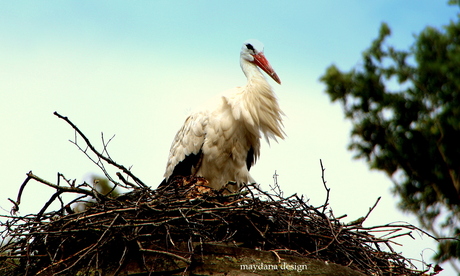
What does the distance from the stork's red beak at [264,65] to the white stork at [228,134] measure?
21 centimetres

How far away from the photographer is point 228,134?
4590 mm

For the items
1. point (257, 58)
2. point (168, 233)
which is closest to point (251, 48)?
point (257, 58)

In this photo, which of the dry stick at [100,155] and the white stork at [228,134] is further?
the white stork at [228,134]

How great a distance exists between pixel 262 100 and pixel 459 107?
4797mm

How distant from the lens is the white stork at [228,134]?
4.58 meters

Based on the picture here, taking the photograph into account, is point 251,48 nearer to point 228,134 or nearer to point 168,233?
point 228,134

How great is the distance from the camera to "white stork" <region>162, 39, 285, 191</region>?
4.58m

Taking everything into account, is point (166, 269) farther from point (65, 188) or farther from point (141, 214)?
point (65, 188)

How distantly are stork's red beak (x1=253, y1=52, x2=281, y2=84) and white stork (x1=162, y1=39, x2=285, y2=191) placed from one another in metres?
0.21

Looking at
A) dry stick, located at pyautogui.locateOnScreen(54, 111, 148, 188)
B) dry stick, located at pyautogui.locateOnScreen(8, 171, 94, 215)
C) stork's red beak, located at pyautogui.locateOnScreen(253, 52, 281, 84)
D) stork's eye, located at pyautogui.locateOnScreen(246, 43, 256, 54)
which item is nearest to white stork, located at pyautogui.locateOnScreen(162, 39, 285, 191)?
stork's red beak, located at pyautogui.locateOnScreen(253, 52, 281, 84)

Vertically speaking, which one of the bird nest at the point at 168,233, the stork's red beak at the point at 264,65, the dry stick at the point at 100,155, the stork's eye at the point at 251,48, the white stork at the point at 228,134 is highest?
the stork's eye at the point at 251,48

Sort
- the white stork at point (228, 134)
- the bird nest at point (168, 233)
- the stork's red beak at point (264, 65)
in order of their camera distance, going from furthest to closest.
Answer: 1. the stork's red beak at point (264, 65)
2. the white stork at point (228, 134)
3. the bird nest at point (168, 233)

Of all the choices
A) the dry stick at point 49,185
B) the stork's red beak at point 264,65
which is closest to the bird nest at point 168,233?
A: the dry stick at point 49,185

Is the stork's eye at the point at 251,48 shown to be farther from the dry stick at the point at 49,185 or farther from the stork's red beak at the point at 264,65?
the dry stick at the point at 49,185
